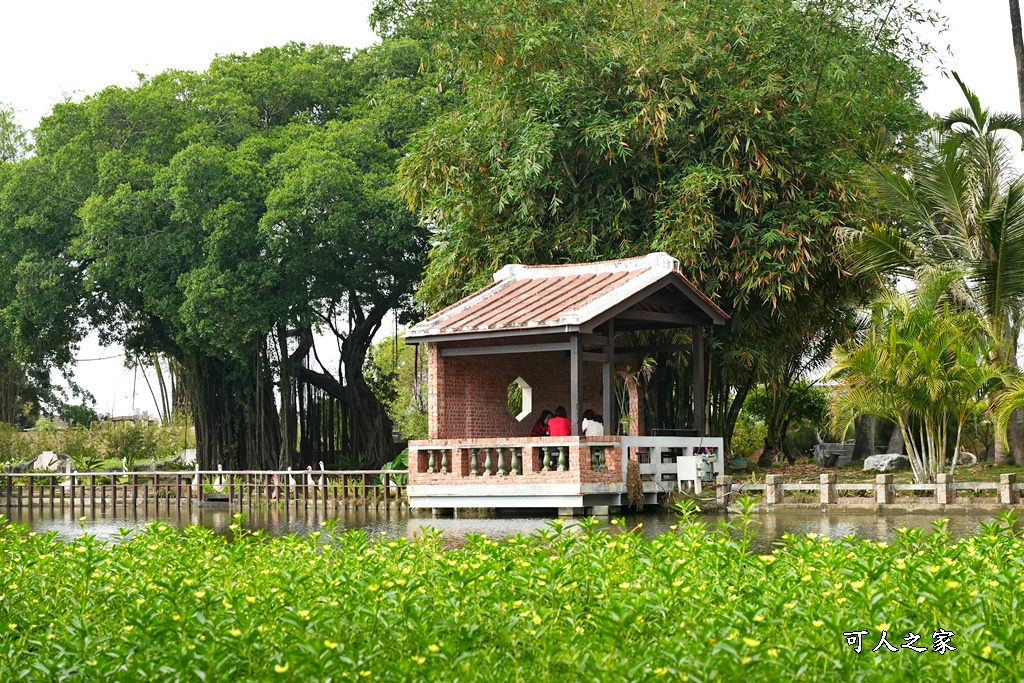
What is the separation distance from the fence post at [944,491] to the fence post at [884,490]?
2.07 ft

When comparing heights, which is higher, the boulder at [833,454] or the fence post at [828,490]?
the boulder at [833,454]

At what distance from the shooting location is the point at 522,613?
571 centimetres

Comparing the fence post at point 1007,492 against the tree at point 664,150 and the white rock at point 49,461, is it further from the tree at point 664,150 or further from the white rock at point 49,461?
the white rock at point 49,461

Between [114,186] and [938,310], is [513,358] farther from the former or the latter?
[114,186]

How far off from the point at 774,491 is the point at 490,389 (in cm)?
494

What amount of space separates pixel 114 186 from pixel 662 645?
2722 centimetres

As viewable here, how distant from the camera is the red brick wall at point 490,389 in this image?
19.9m

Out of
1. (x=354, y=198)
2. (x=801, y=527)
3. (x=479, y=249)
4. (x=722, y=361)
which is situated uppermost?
(x=354, y=198)

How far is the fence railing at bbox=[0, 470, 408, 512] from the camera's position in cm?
2308

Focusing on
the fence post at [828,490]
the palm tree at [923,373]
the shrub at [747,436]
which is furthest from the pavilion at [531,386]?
the shrub at [747,436]

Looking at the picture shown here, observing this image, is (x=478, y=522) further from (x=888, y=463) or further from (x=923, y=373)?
(x=888, y=463)

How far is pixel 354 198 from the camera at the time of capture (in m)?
28.7

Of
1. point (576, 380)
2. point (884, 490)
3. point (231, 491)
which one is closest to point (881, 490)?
point (884, 490)

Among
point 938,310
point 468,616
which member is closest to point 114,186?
point 938,310
